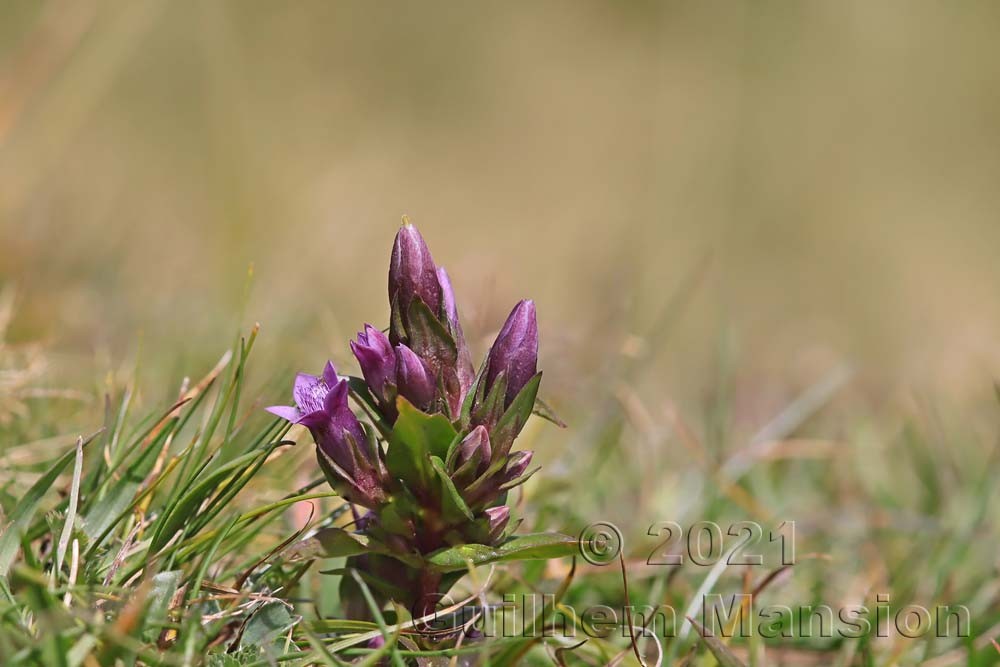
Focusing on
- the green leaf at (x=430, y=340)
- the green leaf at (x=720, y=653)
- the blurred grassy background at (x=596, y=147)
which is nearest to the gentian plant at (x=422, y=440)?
the green leaf at (x=430, y=340)

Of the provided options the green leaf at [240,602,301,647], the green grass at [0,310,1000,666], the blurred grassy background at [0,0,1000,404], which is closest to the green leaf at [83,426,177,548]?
the green grass at [0,310,1000,666]

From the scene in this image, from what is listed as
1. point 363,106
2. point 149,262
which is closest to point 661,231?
point 363,106

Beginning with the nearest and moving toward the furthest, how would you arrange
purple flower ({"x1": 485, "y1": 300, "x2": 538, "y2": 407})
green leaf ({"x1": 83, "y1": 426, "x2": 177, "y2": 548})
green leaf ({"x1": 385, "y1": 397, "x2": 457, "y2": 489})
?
1. green leaf ({"x1": 385, "y1": 397, "x2": 457, "y2": 489})
2. purple flower ({"x1": 485, "y1": 300, "x2": 538, "y2": 407})
3. green leaf ({"x1": 83, "y1": 426, "x2": 177, "y2": 548})

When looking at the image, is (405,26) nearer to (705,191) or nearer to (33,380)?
(705,191)

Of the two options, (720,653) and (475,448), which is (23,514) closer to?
(475,448)

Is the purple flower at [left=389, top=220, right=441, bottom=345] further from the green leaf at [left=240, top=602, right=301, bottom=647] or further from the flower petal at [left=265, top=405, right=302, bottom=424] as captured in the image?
the green leaf at [left=240, top=602, right=301, bottom=647]

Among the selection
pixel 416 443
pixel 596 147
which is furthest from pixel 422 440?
pixel 596 147

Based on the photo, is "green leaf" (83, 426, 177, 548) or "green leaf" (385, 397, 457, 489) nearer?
"green leaf" (385, 397, 457, 489)
